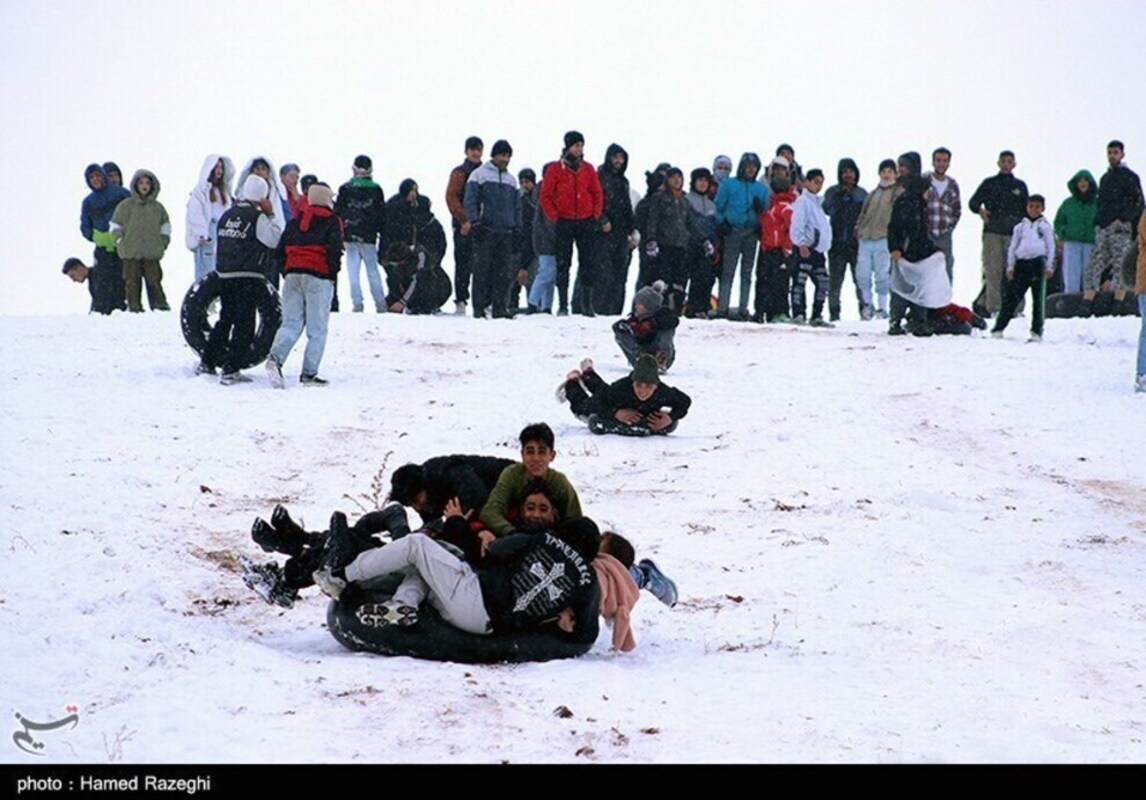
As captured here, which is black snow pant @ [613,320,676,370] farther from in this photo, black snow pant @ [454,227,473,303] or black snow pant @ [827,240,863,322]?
black snow pant @ [827,240,863,322]

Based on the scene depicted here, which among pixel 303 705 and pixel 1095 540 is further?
pixel 1095 540

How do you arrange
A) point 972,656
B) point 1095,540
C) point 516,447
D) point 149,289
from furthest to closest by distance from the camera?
point 149,289 → point 516,447 → point 1095,540 → point 972,656

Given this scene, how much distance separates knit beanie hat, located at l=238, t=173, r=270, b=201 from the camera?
1697cm

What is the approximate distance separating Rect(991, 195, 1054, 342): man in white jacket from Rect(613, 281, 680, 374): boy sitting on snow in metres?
5.88

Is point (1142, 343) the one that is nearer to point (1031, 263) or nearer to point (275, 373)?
point (1031, 263)

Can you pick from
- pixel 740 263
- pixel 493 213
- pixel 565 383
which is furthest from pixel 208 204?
pixel 740 263

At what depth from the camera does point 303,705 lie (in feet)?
22.8

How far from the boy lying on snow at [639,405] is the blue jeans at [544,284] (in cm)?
895

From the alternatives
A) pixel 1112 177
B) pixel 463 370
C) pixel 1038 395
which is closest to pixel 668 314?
pixel 463 370

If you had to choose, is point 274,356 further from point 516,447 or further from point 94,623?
point 94,623

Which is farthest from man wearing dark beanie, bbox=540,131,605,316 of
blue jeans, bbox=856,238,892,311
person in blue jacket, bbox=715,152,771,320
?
blue jeans, bbox=856,238,892,311

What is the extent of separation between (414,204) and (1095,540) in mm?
14473

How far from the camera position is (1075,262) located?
24.6 meters
